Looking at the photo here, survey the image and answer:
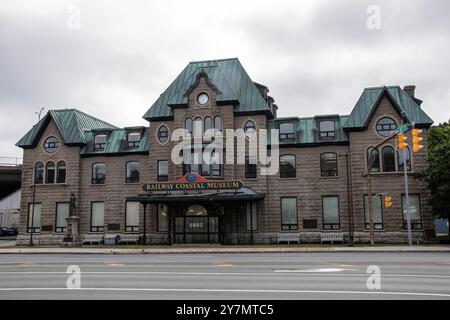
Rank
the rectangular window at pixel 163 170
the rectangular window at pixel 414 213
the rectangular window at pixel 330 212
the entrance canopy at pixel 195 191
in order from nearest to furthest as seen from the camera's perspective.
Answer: the entrance canopy at pixel 195 191 → the rectangular window at pixel 414 213 → the rectangular window at pixel 330 212 → the rectangular window at pixel 163 170

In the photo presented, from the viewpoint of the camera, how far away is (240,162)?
38594mm

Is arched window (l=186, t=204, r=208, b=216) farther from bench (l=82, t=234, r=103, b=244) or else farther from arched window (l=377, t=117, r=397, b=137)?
arched window (l=377, t=117, r=397, b=137)

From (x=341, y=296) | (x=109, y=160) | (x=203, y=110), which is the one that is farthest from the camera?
(x=109, y=160)

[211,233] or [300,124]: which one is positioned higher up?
[300,124]

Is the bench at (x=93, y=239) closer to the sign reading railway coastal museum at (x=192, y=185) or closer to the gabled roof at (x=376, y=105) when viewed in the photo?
the sign reading railway coastal museum at (x=192, y=185)

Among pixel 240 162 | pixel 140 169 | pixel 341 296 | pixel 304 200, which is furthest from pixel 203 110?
pixel 341 296

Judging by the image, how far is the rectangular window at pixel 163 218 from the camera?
39.1 metres

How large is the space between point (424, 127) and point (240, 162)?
14.7 m

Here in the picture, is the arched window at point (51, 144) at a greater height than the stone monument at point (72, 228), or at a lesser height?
greater

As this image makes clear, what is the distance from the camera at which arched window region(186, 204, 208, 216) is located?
38625 millimetres

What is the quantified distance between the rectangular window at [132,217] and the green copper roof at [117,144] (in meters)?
4.77

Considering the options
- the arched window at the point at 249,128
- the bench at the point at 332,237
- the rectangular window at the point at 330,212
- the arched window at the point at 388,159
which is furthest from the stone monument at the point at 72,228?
the arched window at the point at 388,159

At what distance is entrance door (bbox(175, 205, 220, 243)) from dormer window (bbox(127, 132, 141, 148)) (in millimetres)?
8238

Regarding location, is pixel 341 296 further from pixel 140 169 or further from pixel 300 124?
pixel 140 169
